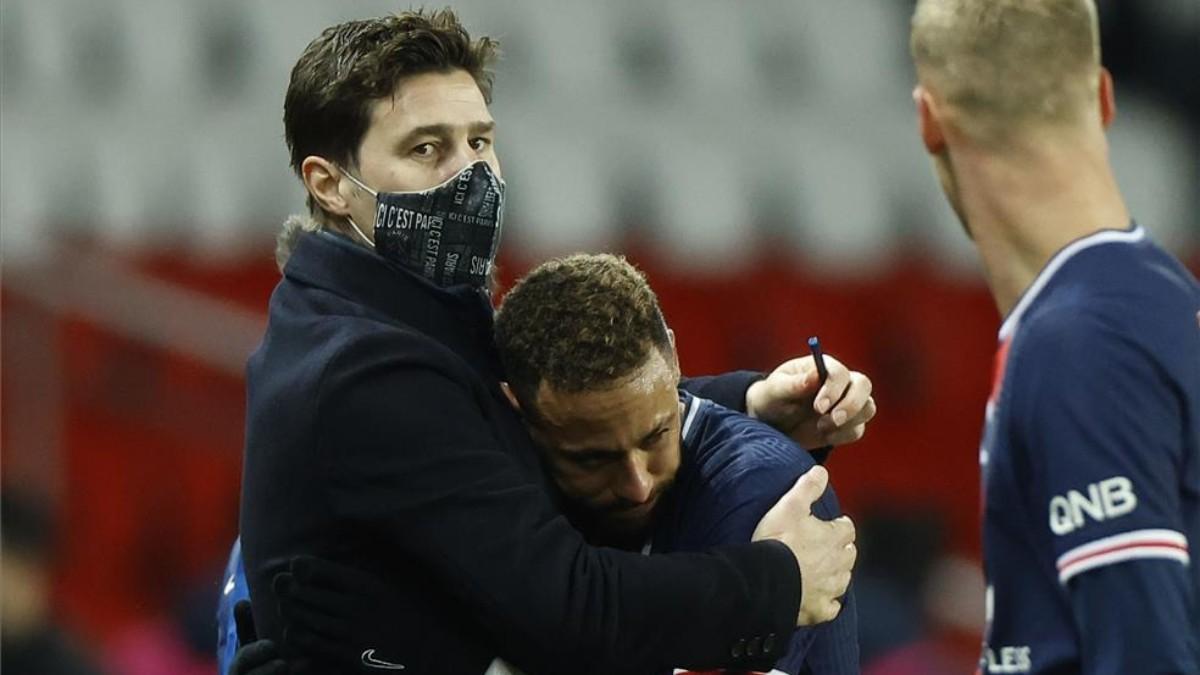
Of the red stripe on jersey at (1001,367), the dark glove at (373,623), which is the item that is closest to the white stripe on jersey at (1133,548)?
the red stripe on jersey at (1001,367)

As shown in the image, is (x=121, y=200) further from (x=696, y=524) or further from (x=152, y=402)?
(x=696, y=524)

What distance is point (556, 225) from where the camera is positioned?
8.90 metres

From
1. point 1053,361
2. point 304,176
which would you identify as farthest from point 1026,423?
point 304,176

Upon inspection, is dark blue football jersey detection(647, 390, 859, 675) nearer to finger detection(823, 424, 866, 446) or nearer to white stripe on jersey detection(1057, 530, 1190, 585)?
finger detection(823, 424, 866, 446)

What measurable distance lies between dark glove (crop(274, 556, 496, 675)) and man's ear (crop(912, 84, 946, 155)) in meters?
0.88

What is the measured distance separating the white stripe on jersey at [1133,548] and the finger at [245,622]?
4.33 ft

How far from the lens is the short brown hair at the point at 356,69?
308cm

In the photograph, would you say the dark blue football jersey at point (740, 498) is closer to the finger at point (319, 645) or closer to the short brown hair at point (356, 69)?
the finger at point (319, 645)

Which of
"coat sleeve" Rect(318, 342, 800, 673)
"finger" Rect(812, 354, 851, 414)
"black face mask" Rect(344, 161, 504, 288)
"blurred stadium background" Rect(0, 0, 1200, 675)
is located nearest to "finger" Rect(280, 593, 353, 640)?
"coat sleeve" Rect(318, 342, 800, 673)

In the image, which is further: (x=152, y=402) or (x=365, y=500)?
(x=152, y=402)

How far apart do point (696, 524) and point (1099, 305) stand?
83cm

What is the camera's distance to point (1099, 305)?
239cm

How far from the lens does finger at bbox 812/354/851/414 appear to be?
3.32m

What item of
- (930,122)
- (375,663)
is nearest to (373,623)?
(375,663)
